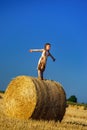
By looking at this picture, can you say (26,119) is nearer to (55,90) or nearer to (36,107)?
(36,107)

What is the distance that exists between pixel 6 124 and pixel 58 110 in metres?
3.51

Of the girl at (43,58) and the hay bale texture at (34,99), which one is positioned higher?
the girl at (43,58)

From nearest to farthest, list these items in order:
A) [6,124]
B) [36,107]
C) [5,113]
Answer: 1. [6,124]
2. [36,107]
3. [5,113]

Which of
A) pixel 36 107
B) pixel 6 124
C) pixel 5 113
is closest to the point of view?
pixel 6 124

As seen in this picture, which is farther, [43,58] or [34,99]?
[43,58]

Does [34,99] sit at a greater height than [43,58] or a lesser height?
lesser

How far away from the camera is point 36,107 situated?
13656 mm

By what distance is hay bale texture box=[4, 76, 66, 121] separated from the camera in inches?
538

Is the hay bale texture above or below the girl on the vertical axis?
below

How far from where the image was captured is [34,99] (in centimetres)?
1362

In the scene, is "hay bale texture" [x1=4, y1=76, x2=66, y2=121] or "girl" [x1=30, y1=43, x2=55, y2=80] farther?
"girl" [x1=30, y1=43, x2=55, y2=80]

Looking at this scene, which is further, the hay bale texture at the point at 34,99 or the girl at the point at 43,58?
the girl at the point at 43,58

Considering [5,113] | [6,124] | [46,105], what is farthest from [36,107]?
[6,124]

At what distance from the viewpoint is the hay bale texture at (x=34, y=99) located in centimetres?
1367
